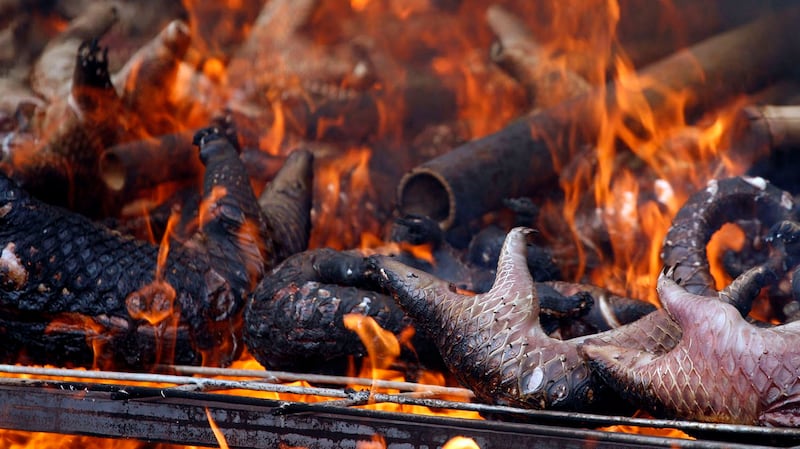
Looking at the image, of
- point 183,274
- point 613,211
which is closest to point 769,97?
point 613,211

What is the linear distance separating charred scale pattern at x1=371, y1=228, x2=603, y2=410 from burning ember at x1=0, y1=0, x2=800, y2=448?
11 millimetres

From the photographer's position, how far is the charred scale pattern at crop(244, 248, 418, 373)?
360 centimetres

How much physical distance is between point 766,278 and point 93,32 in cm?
616

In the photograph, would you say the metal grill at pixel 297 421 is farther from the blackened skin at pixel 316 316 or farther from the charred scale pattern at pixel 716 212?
the charred scale pattern at pixel 716 212

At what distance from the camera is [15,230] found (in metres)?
3.87

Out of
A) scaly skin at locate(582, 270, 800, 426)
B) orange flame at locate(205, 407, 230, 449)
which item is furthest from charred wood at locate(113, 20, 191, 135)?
scaly skin at locate(582, 270, 800, 426)

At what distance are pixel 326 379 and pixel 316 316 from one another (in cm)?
32

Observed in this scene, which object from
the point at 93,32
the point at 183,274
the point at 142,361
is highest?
the point at 93,32

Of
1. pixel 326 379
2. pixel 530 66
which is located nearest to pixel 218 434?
pixel 326 379

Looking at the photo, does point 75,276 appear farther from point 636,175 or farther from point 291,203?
point 636,175

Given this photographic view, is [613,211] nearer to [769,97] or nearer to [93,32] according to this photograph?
[769,97]

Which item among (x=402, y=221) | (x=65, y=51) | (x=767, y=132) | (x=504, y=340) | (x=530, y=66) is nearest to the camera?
(x=504, y=340)

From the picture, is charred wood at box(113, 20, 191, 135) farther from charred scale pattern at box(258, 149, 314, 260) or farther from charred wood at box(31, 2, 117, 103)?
charred scale pattern at box(258, 149, 314, 260)

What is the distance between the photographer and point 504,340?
2.99 meters
